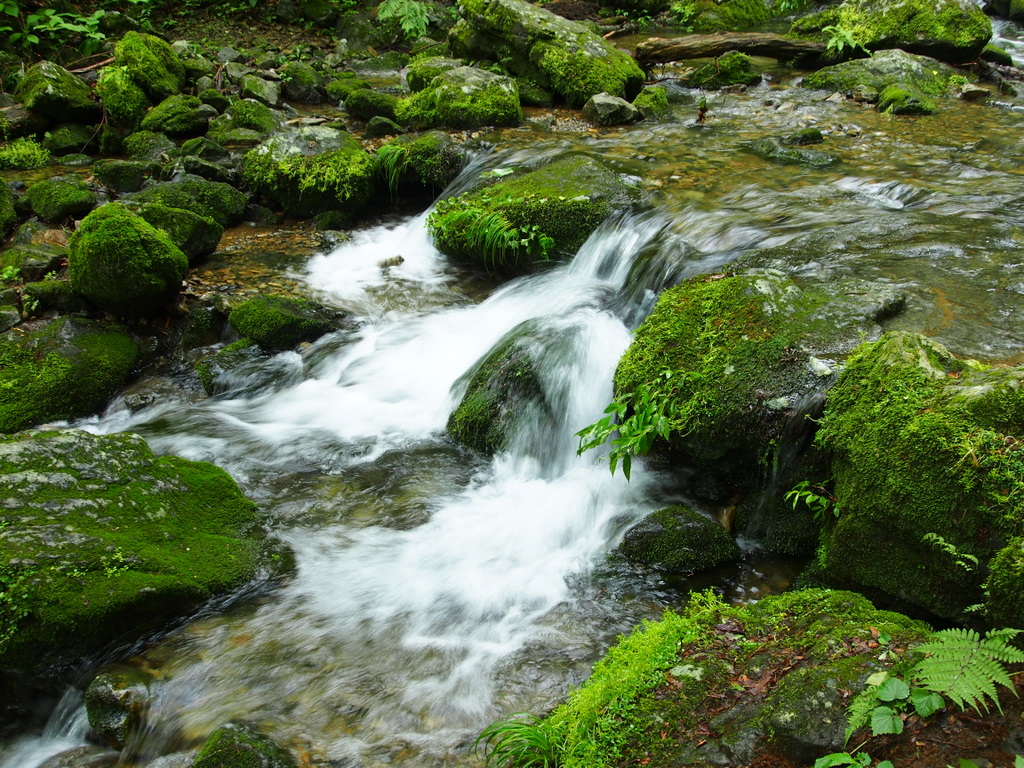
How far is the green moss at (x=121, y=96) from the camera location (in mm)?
11289

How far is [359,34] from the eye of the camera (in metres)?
16.7

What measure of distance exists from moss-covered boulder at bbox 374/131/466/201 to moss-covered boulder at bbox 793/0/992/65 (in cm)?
836

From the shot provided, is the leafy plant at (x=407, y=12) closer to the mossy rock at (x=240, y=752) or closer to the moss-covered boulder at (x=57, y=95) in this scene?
the moss-covered boulder at (x=57, y=95)

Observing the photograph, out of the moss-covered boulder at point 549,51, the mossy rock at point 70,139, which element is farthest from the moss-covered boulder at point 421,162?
the mossy rock at point 70,139

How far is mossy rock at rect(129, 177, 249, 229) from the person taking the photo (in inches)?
330

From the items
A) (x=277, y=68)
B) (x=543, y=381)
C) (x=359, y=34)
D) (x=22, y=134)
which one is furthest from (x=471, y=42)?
(x=543, y=381)

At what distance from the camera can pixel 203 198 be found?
8867mm

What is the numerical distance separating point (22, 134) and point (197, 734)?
1148 centimetres

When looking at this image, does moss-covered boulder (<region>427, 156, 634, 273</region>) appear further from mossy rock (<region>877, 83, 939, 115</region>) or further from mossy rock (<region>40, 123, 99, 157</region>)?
mossy rock (<region>40, 123, 99, 157</region>)

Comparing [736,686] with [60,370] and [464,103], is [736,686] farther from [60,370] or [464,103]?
[464,103]

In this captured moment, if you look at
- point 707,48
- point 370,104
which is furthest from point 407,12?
point 707,48

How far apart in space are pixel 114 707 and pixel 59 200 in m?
7.44

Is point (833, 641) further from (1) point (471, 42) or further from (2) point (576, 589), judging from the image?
(1) point (471, 42)

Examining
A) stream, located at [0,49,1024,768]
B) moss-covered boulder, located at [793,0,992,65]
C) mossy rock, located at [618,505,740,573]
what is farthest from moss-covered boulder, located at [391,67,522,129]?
mossy rock, located at [618,505,740,573]
